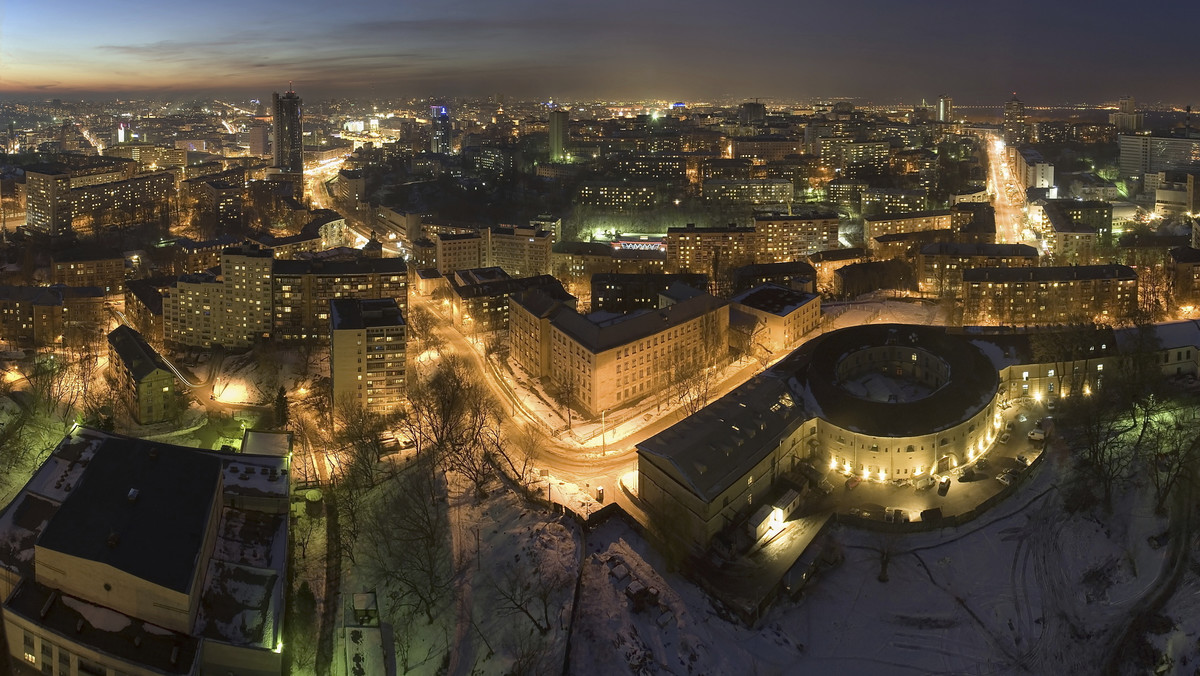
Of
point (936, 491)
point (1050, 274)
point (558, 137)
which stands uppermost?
point (558, 137)

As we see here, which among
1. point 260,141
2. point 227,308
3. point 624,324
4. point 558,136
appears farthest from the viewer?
point 260,141

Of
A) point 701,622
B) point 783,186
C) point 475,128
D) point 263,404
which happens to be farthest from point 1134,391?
point 475,128

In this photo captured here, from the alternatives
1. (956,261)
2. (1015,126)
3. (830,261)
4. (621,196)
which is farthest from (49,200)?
(1015,126)

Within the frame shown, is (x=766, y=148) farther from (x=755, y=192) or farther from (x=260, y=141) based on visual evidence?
(x=260, y=141)

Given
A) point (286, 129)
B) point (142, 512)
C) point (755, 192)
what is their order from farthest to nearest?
point (286, 129) → point (755, 192) → point (142, 512)

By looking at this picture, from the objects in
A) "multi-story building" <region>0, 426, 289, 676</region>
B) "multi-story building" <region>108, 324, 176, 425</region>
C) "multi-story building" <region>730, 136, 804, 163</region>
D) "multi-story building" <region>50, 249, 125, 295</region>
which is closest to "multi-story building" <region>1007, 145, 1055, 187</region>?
"multi-story building" <region>730, 136, 804, 163</region>

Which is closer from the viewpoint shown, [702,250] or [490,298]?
[490,298]

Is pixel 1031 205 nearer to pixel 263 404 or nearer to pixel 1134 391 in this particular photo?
pixel 1134 391
